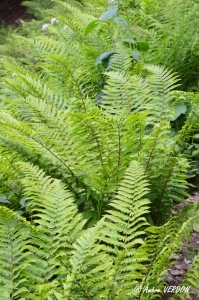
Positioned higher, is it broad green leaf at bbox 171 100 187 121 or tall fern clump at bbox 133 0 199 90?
tall fern clump at bbox 133 0 199 90

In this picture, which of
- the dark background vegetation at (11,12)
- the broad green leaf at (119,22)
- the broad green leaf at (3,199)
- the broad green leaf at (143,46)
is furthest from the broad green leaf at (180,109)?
the dark background vegetation at (11,12)

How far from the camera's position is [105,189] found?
1.80m

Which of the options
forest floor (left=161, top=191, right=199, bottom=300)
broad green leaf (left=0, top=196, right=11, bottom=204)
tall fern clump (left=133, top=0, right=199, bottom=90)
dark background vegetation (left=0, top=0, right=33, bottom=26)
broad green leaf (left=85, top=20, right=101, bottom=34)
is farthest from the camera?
dark background vegetation (left=0, top=0, right=33, bottom=26)

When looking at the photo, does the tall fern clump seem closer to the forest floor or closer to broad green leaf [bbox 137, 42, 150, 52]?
broad green leaf [bbox 137, 42, 150, 52]

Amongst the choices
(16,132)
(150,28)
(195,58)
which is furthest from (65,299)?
(150,28)

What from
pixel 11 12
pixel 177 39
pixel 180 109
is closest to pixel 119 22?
pixel 177 39

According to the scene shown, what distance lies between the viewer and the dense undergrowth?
1398mm

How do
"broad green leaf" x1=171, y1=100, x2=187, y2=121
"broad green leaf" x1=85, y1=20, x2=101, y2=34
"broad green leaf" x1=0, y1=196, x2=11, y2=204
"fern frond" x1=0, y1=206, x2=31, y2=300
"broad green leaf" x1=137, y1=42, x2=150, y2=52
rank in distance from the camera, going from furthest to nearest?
"broad green leaf" x1=137, y1=42, x2=150, y2=52 → "broad green leaf" x1=85, y1=20, x2=101, y2=34 → "broad green leaf" x1=171, y1=100, x2=187, y2=121 → "broad green leaf" x1=0, y1=196, x2=11, y2=204 → "fern frond" x1=0, y1=206, x2=31, y2=300

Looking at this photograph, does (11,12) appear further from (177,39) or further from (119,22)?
(119,22)

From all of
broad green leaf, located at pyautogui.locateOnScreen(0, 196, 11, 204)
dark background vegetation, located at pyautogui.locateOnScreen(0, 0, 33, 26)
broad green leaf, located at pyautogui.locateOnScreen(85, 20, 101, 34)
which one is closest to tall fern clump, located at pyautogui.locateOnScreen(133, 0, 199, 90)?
broad green leaf, located at pyautogui.locateOnScreen(85, 20, 101, 34)

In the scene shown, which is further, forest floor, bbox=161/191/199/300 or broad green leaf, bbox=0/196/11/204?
broad green leaf, bbox=0/196/11/204

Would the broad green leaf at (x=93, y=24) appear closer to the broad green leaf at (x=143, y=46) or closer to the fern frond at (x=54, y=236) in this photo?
the broad green leaf at (x=143, y=46)

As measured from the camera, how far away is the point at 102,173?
1.80 meters

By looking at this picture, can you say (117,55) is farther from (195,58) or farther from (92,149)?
(92,149)
